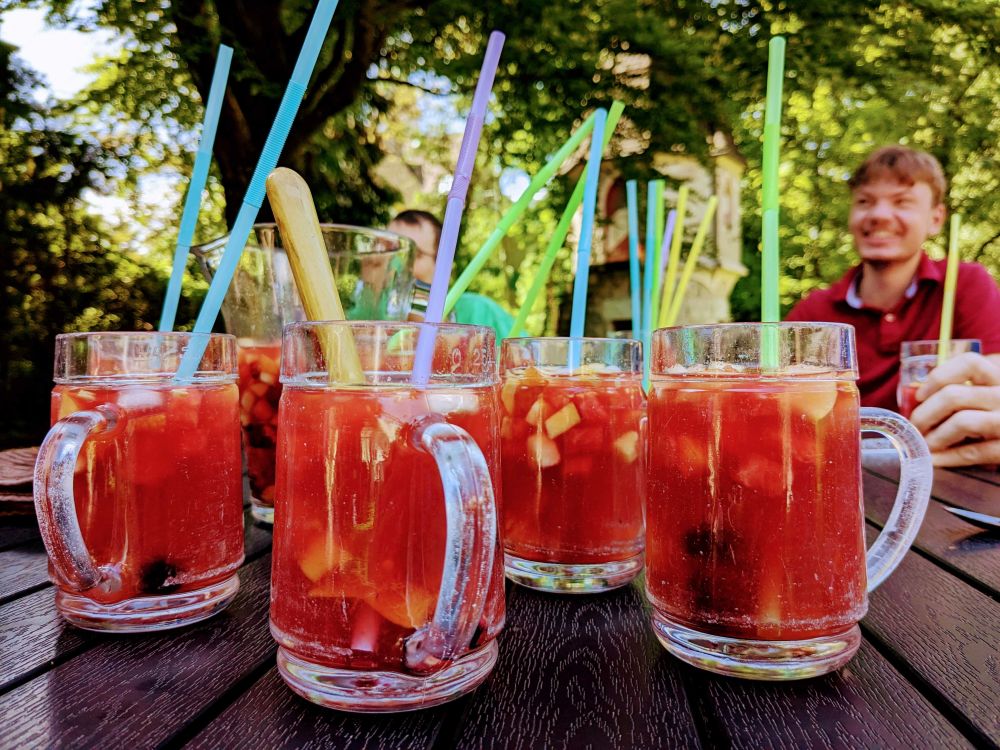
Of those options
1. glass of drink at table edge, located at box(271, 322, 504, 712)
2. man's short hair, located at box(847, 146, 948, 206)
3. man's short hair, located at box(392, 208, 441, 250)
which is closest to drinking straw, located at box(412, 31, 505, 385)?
glass of drink at table edge, located at box(271, 322, 504, 712)

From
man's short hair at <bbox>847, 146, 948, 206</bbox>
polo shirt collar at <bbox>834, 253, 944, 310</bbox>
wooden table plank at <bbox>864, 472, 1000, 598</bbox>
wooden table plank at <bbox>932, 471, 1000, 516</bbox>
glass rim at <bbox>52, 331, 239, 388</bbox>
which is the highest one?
man's short hair at <bbox>847, 146, 948, 206</bbox>

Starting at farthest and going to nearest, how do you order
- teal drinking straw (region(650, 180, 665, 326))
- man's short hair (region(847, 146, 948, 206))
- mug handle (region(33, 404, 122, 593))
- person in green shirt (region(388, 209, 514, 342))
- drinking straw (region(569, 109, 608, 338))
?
person in green shirt (region(388, 209, 514, 342)) < man's short hair (region(847, 146, 948, 206)) < teal drinking straw (region(650, 180, 665, 326)) < drinking straw (region(569, 109, 608, 338)) < mug handle (region(33, 404, 122, 593))

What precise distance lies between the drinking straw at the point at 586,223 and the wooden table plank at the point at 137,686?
0.54 metres

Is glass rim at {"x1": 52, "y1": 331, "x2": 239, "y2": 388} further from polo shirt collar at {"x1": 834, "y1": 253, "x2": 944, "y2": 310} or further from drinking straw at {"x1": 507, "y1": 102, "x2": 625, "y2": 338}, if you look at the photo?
polo shirt collar at {"x1": 834, "y1": 253, "x2": 944, "y2": 310}

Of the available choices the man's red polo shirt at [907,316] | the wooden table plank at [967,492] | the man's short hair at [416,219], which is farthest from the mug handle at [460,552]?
the man's short hair at [416,219]

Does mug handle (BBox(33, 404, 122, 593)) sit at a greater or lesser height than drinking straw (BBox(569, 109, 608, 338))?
lesser

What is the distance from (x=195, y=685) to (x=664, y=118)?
3231 mm

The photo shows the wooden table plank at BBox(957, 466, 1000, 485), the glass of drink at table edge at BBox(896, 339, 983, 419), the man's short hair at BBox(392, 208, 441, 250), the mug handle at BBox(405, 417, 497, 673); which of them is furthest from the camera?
the man's short hair at BBox(392, 208, 441, 250)

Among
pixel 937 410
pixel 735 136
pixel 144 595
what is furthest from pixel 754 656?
pixel 735 136

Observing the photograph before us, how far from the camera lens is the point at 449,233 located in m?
0.64

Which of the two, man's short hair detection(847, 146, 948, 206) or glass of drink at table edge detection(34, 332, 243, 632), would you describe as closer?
glass of drink at table edge detection(34, 332, 243, 632)

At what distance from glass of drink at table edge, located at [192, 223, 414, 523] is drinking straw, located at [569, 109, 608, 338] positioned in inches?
15.8

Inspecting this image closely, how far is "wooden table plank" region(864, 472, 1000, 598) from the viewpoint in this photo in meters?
0.91

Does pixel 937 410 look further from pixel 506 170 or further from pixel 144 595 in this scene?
pixel 506 170
